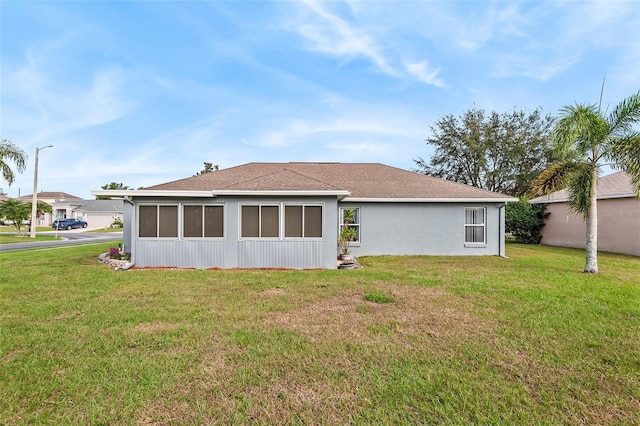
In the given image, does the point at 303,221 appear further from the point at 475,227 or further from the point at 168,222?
the point at 475,227

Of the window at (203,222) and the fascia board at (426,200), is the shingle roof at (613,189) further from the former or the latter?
the window at (203,222)

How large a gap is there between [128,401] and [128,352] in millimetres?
1185

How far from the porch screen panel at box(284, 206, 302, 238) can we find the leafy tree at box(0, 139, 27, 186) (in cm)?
2058

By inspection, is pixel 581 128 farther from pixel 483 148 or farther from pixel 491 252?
pixel 483 148

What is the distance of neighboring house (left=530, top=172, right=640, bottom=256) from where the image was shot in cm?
1413

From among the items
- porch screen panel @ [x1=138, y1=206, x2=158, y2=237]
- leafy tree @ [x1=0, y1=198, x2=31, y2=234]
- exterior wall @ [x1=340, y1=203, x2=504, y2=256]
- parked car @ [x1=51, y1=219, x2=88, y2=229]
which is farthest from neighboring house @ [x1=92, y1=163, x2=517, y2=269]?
parked car @ [x1=51, y1=219, x2=88, y2=229]

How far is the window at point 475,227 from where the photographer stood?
44.5 ft

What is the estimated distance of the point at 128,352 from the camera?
3879 mm

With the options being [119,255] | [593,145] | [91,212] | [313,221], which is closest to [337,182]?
[313,221]

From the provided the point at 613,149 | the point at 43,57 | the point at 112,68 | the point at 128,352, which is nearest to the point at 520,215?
the point at 613,149

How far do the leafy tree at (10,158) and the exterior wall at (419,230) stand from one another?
843 inches

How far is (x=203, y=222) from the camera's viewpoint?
10.0 meters

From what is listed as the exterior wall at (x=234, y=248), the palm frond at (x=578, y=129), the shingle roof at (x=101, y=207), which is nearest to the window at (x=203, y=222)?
the exterior wall at (x=234, y=248)

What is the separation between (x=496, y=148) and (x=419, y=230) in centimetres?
2170
